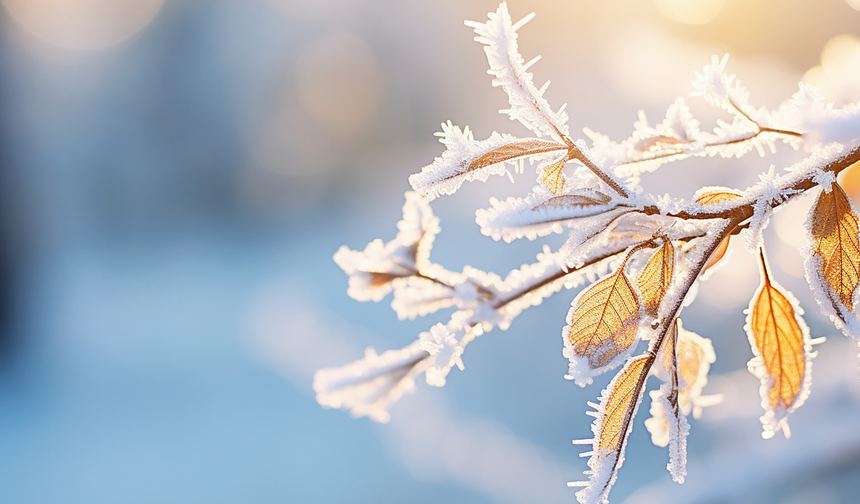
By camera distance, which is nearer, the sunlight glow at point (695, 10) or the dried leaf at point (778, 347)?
the dried leaf at point (778, 347)

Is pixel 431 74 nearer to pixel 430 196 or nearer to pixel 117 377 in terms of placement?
pixel 117 377

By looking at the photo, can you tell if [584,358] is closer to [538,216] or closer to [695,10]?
[538,216]

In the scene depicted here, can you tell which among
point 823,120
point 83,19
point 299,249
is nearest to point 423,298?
point 823,120

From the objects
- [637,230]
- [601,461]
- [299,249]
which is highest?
→ [299,249]

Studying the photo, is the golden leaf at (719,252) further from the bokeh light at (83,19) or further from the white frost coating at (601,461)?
the bokeh light at (83,19)

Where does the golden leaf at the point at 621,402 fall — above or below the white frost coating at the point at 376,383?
below

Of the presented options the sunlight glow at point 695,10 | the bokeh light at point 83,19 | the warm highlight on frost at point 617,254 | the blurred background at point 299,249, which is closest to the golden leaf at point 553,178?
the warm highlight on frost at point 617,254

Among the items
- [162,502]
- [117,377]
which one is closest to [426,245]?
[162,502]
